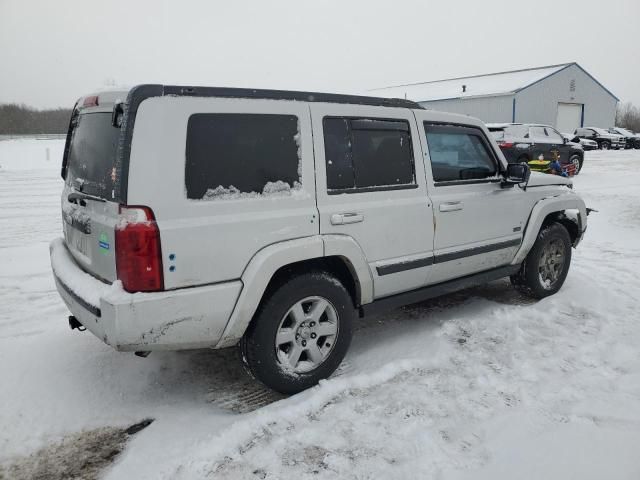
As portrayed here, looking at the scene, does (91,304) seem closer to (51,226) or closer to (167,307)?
(167,307)

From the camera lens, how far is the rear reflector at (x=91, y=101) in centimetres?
308

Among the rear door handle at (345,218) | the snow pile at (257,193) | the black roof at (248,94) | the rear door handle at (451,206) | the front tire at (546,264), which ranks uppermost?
the black roof at (248,94)

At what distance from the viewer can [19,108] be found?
58062 mm

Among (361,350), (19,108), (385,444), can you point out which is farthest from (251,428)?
(19,108)

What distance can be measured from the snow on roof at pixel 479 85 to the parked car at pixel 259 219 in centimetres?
3209

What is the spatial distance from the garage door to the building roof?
8.59 feet

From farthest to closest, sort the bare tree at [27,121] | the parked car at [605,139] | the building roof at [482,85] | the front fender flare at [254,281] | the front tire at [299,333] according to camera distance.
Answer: the bare tree at [27,121], the building roof at [482,85], the parked car at [605,139], the front tire at [299,333], the front fender flare at [254,281]

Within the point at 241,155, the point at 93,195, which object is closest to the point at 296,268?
the point at 241,155

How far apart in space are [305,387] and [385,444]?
0.74m

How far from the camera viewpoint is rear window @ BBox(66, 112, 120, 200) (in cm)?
284

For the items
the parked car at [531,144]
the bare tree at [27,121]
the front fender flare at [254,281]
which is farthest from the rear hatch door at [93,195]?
the bare tree at [27,121]

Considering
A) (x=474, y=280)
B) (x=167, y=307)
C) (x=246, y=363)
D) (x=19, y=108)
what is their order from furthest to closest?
(x=19, y=108), (x=474, y=280), (x=246, y=363), (x=167, y=307)

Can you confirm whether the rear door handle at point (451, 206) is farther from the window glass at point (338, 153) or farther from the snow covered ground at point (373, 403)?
the snow covered ground at point (373, 403)

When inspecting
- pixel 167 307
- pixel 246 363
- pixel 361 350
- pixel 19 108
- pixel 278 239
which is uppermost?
pixel 19 108
